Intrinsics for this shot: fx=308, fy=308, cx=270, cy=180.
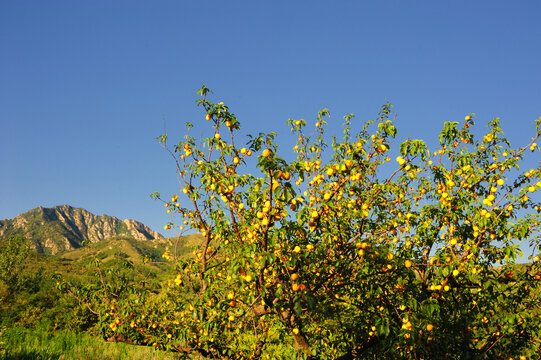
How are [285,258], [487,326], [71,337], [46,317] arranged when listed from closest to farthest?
[285,258] < [487,326] < [71,337] < [46,317]

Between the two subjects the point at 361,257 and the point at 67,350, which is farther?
the point at 67,350

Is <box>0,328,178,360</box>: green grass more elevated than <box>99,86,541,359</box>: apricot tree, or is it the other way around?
<box>99,86,541,359</box>: apricot tree

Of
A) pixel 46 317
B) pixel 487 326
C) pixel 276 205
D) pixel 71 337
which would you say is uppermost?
pixel 276 205

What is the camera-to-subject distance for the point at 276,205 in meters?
4.48

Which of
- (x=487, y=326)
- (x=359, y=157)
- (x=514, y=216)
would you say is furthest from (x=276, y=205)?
(x=487, y=326)

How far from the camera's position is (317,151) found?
23.8 ft

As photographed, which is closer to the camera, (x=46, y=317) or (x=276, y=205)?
(x=276, y=205)

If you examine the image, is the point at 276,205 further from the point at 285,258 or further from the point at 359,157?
the point at 359,157

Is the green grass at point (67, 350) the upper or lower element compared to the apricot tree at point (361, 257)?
lower

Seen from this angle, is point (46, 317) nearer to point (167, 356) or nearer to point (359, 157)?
point (167, 356)

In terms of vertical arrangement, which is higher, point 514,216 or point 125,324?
point 514,216

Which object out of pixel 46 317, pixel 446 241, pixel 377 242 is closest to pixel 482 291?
pixel 446 241

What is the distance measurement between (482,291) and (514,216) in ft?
5.39

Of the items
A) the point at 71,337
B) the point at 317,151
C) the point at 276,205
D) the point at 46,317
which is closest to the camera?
the point at 276,205
